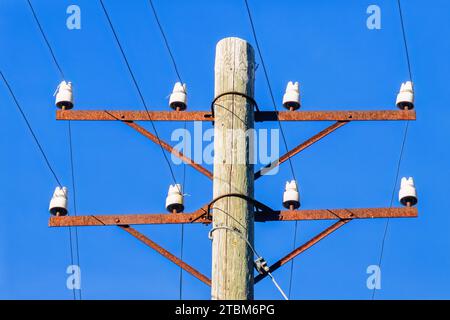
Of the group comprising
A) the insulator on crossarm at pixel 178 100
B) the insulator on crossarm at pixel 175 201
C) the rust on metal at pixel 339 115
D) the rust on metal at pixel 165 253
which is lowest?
the rust on metal at pixel 165 253

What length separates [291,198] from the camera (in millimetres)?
15016

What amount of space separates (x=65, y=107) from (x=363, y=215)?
3.22 m

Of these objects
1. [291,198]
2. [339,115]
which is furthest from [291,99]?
[291,198]

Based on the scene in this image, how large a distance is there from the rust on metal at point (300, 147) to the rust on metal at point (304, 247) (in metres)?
0.77

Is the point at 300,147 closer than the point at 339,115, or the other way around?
the point at 300,147

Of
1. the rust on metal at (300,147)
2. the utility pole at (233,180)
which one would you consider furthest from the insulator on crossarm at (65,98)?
the rust on metal at (300,147)

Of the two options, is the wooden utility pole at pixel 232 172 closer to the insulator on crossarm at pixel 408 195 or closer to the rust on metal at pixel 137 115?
the rust on metal at pixel 137 115

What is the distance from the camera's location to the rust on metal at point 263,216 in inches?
577

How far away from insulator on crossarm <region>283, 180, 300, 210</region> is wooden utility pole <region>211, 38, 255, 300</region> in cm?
71

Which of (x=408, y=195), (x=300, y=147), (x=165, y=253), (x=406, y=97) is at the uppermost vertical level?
(x=406, y=97)

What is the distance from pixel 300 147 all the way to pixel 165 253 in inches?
67.8

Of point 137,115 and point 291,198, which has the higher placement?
point 137,115

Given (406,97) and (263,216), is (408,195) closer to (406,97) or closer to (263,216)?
(406,97)
